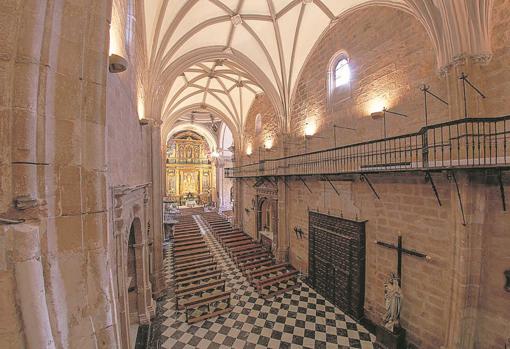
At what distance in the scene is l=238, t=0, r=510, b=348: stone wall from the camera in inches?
153

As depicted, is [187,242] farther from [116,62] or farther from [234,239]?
[116,62]

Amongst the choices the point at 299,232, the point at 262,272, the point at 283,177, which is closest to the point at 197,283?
the point at 262,272

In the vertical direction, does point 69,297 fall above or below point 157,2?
below

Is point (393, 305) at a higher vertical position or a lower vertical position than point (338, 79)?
lower

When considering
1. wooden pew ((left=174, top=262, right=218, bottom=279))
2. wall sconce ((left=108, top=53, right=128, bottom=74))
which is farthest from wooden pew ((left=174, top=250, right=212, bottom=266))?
wall sconce ((left=108, top=53, right=128, bottom=74))

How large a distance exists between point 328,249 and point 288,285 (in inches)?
90.6

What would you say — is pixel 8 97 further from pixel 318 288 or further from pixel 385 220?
pixel 318 288

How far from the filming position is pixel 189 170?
29.6 meters

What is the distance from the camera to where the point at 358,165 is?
6.42 metres

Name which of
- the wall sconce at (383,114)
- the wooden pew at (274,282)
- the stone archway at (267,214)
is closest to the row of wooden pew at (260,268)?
the wooden pew at (274,282)

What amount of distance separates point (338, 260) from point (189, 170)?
25.9 m

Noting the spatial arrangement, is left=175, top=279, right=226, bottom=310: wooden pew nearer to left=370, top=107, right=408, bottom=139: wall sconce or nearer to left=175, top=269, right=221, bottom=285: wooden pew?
left=175, top=269, right=221, bottom=285: wooden pew

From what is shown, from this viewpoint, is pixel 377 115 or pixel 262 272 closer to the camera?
pixel 377 115

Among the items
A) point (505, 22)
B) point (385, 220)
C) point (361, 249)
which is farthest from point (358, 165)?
point (505, 22)
